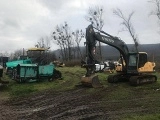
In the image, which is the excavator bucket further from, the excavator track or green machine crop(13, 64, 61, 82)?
green machine crop(13, 64, 61, 82)

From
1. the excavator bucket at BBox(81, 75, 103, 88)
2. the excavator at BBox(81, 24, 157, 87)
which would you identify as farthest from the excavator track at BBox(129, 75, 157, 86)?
the excavator bucket at BBox(81, 75, 103, 88)

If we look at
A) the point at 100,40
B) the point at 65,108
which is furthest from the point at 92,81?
the point at 65,108

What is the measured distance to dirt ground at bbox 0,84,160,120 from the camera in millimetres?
11680

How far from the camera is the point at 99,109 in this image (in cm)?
1291

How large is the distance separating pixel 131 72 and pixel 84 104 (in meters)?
9.04

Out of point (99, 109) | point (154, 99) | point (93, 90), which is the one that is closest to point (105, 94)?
point (93, 90)

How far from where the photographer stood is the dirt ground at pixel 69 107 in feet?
38.3

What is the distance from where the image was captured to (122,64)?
2325 centimetres

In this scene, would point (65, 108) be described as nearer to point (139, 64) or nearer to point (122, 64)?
point (139, 64)

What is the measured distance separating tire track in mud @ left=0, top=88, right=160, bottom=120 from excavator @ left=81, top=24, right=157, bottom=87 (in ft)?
9.37

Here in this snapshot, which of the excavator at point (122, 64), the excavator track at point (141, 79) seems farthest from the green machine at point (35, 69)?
the excavator track at point (141, 79)

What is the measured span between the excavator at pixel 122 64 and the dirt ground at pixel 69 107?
271 cm

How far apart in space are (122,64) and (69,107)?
1050 centimetres

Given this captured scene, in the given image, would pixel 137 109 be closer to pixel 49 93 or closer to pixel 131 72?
pixel 49 93
